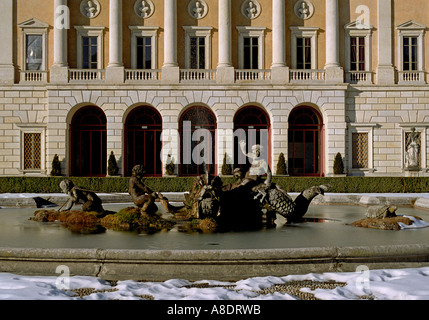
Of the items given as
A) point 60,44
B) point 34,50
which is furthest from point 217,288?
point 34,50

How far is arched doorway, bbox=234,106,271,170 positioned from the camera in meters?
40.1

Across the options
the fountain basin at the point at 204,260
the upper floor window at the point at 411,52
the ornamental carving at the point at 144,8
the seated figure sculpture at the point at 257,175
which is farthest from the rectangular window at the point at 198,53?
the fountain basin at the point at 204,260

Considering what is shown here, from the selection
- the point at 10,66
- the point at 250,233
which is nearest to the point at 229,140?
the point at 10,66

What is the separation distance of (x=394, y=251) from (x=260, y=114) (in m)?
32.9

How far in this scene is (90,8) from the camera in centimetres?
4012

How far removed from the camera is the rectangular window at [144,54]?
4028 centimetres

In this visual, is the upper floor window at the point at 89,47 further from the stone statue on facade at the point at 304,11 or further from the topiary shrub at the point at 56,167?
the stone statue on facade at the point at 304,11

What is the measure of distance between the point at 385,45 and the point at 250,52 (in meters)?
11.5

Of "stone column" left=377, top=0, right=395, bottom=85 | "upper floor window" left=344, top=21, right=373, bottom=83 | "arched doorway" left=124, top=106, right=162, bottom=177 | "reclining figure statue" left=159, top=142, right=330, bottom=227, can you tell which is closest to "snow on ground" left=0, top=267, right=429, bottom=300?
"reclining figure statue" left=159, top=142, right=330, bottom=227

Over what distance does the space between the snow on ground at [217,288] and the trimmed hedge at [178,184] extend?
78.2 feet

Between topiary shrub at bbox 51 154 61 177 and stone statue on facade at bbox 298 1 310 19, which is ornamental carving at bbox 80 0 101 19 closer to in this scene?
topiary shrub at bbox 51 154 61 177

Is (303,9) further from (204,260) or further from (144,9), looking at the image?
(204,260)

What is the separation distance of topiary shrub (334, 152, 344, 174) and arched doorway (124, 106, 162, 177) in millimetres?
14489

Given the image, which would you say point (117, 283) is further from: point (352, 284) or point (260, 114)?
point (260, 114)
